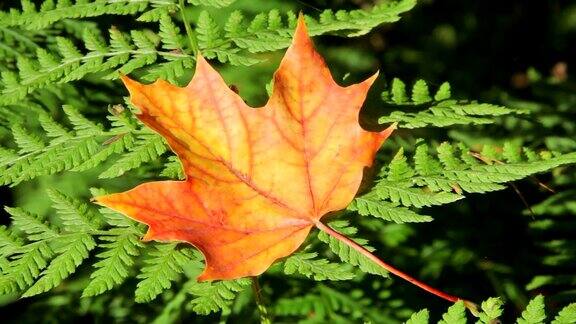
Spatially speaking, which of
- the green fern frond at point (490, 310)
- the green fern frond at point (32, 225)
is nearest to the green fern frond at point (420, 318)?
the green fern frond at point (490, 310)

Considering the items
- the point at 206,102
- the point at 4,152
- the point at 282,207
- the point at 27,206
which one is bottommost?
the point at 27,206

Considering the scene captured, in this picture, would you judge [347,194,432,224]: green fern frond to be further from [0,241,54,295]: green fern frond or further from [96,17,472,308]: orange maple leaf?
[0,241,54,295]: green fern frond

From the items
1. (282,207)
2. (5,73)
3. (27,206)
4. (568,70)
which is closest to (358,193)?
(282,207)

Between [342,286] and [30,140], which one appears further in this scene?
[342,286]

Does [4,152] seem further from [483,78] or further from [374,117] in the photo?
[483,78]

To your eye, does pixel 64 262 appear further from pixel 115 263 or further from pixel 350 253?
pixel 350 253

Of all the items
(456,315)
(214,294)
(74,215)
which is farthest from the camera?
(74,215)

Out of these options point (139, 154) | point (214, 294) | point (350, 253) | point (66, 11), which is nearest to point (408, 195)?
point (350, 253)
